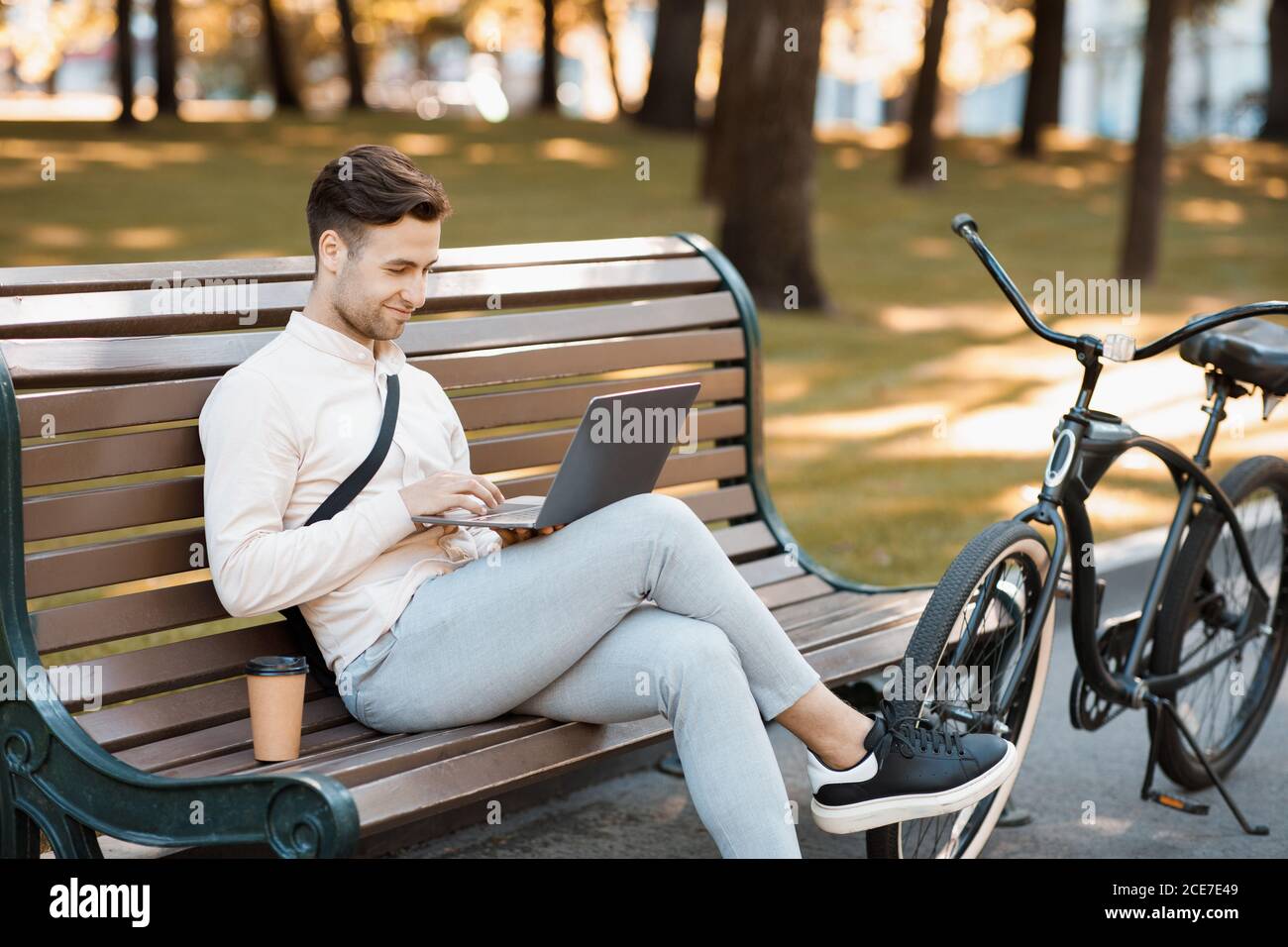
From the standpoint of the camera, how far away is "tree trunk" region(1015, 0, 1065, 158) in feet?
78.1

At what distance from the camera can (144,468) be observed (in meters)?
3.14

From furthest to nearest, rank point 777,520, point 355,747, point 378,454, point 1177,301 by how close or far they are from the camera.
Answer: point 1177,301, point 777,520, point 378,454, point 355,747

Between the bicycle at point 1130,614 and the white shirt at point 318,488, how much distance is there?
1012 millimetres

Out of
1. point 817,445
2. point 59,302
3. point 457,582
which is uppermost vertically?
point 59,302

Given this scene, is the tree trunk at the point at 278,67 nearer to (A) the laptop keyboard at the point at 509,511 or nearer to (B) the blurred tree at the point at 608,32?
(B) the blurred tree at the point at 608,32

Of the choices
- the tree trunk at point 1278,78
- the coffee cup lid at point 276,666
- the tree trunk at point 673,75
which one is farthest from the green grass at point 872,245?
the coffee cup lid at point 276,666

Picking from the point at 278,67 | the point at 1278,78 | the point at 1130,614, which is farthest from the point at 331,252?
the point at 278,67

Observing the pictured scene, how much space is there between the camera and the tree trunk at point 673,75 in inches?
976

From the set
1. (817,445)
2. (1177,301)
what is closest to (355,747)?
(817,445)

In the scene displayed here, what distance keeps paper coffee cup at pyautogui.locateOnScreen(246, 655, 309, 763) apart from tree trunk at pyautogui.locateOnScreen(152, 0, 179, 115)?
21.9m

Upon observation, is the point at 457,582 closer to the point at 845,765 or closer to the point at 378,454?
the point at 378,454

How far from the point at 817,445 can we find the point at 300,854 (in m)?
5.72

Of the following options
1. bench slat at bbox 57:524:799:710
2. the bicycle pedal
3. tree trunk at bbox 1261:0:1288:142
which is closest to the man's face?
bench slat at bbox 57:524:799:710

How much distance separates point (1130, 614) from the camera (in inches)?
158
